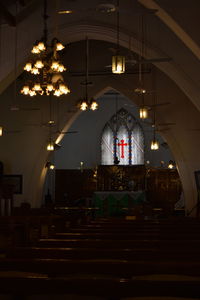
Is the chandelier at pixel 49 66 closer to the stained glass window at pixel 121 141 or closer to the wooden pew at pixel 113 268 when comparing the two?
the wooden pew at pixel 113 268

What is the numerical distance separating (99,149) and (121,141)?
1.46 metres

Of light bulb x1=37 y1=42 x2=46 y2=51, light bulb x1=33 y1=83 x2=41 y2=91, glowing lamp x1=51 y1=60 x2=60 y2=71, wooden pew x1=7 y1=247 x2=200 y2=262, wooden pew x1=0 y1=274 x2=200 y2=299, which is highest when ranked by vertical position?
light bulb x1=37 y1=42 x2=46 y2=51

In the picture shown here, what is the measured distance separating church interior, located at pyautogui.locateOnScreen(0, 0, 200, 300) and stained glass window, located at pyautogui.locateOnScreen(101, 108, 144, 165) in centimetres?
6

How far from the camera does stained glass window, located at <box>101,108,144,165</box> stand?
2805cm

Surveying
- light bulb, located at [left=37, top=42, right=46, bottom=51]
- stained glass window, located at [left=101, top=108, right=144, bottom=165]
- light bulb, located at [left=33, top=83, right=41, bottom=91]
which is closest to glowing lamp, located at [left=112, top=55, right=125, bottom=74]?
light bulb, located at [left=37, top=42, right=46, bottom=51]

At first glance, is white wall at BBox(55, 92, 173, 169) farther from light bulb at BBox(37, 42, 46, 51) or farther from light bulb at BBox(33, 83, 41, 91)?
light bulb at BBox(37, 42, 46, 51)

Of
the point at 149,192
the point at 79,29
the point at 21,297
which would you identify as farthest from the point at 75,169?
the point at 21,297

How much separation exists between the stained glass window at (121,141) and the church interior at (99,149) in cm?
6

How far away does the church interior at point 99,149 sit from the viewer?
128 inches

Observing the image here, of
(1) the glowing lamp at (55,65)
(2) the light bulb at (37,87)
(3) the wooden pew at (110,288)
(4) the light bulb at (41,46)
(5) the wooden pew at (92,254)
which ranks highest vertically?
(4) the light bulb at (41,46)

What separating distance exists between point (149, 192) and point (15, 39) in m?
13.6

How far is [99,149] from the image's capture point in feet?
92.4

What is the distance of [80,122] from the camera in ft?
92.6

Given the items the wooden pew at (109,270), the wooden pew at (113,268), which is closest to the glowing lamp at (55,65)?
the wooden pew at (109,270)
